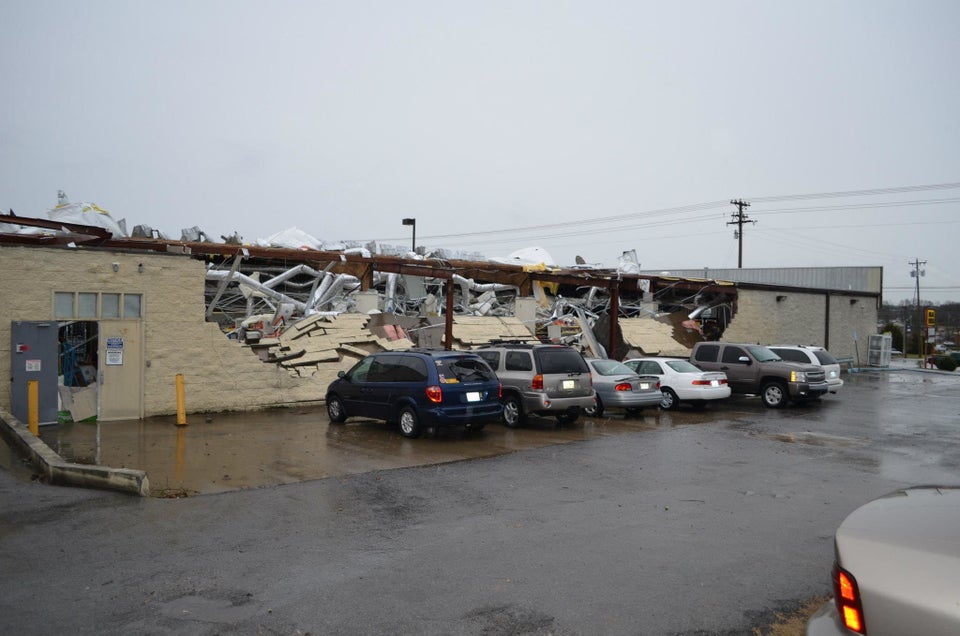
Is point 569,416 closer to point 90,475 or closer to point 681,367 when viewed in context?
point 681,367

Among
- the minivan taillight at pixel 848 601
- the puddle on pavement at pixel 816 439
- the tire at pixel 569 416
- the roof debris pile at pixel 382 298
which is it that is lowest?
the puddle on pavement at pixel 816 439

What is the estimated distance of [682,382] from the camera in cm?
1881

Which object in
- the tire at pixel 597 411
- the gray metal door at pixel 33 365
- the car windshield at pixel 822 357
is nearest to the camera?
the gray metal door at pixel 33 365

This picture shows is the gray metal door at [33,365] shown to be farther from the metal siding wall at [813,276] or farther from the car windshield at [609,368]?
the metal siding wall at [813,276]

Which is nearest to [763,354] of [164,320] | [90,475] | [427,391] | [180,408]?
[427,391]

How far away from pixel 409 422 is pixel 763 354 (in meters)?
12.0

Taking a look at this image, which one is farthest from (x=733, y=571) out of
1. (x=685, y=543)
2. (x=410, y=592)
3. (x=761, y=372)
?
(x=761, y=372)

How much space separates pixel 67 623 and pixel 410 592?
2396 millimetres

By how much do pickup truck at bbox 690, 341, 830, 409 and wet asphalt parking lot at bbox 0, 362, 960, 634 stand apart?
608cm

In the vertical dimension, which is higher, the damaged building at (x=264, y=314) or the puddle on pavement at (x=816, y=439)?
the damaged building at (x=264, y=314)

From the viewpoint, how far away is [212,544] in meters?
7.04

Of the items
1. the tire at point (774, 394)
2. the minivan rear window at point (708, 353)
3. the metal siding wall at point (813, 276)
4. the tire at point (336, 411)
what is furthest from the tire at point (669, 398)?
the metal siding wall at point (813, 276)

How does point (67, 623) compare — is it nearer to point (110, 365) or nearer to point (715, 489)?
point (715, 489)

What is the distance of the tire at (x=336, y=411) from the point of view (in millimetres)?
15000
